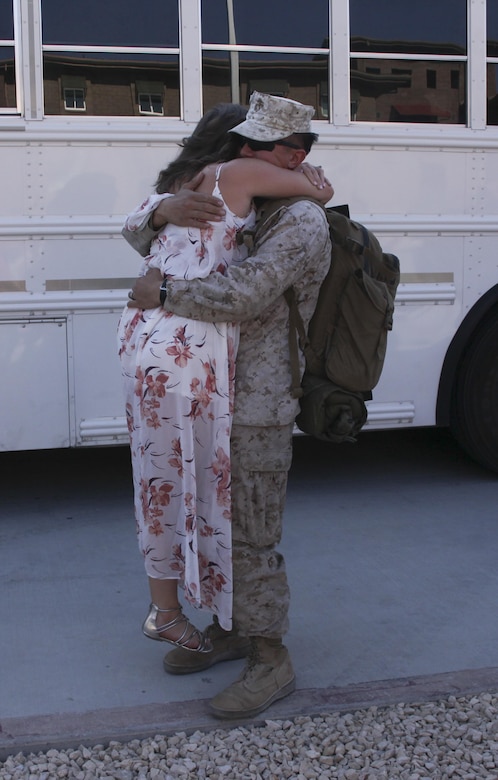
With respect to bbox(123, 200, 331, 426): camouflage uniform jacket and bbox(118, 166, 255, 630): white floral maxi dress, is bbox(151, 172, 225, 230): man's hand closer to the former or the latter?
bbox(118, 166, 255, 630): white floral maxi dress

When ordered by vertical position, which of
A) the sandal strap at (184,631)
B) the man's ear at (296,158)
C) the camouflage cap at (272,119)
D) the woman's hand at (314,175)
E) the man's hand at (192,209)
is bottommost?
the sandal strap at (184,631)

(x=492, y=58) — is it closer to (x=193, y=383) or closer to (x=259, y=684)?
(x=193, y=383)

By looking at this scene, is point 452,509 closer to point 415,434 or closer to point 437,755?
point 415,434

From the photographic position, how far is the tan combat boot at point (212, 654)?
268 centimetres

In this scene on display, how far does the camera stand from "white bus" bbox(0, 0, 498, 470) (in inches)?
149

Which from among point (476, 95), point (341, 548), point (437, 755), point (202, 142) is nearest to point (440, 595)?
point (341, 548)

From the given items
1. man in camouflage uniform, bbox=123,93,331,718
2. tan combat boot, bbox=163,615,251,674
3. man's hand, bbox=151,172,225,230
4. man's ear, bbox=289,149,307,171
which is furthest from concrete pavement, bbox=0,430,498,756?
man's ear, bbox=289,149,307,171

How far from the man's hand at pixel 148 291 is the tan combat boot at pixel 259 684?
94 centimetres

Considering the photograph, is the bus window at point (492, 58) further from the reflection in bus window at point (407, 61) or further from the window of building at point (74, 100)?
the window of building at point (74, 100)

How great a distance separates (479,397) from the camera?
446cm

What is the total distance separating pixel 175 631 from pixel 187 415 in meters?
0.65

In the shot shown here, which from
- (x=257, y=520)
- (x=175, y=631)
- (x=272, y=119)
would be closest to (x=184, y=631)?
(x=175, y=631)

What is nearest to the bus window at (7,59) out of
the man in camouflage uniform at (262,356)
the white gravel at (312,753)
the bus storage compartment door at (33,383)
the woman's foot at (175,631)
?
the bus storage compartment door at (33,383)

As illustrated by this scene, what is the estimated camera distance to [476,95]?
4.20 meters
